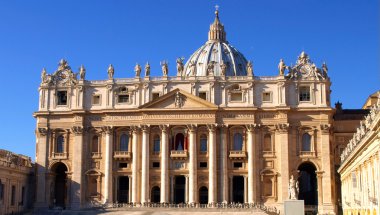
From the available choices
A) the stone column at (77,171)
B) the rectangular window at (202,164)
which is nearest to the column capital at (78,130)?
the stone column at (77,171)

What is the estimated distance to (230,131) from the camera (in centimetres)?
7875

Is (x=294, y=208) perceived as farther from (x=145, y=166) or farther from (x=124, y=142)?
(x=124, y=142)

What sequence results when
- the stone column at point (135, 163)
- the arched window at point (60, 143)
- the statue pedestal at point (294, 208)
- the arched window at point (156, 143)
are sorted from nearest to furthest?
the statue pedestal at point (294, 208)
the stone column at point (135, 163)
the arched window at point (156, 143)
the arched window at point (60, 143)

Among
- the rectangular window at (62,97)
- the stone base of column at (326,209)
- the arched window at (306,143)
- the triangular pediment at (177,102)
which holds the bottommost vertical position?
the stone base of column at (326,209)

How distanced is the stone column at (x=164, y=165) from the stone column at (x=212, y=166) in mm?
5444

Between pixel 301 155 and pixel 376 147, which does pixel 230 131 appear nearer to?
pixel 301 155

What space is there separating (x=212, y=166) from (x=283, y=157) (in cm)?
906

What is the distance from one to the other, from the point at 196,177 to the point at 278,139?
38.0ft

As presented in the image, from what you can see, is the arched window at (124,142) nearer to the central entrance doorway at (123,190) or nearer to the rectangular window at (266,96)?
the central entrance doorway at (123,190)

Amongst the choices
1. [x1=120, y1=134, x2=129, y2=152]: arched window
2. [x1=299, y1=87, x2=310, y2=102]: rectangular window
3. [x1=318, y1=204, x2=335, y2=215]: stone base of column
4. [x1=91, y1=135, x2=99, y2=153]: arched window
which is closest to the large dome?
[x1=120, y1=134, x2=129, y2=152]: arched window

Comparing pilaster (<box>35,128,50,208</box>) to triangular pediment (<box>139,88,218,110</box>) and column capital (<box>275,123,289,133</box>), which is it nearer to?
triangular pediment (<box>139,88,218,110</box>)

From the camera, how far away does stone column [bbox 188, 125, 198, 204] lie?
3024 inches

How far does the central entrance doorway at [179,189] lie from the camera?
79.1 meters

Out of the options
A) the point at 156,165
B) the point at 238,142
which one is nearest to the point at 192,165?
the point at 156,165
